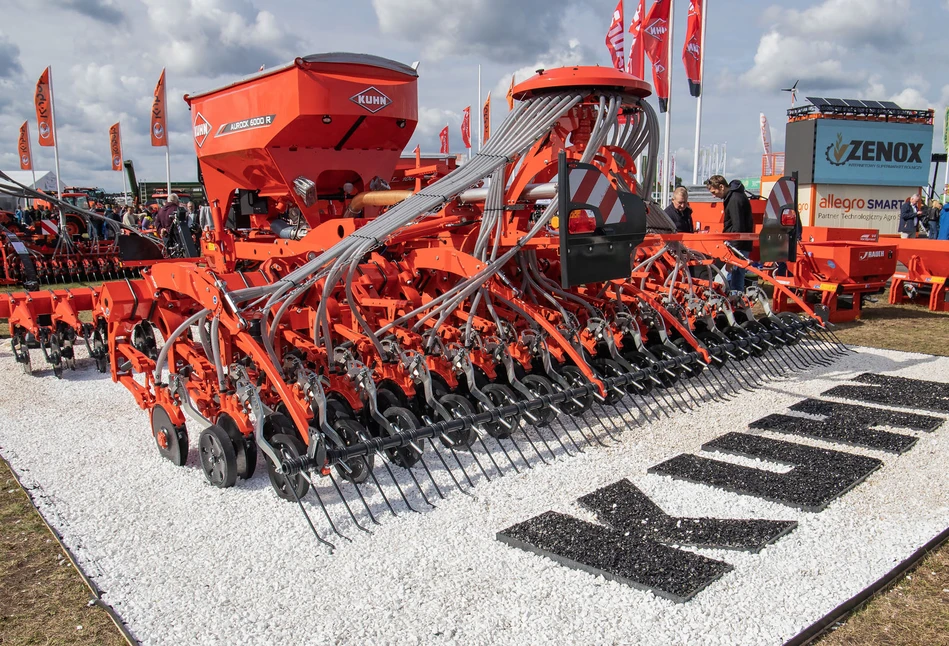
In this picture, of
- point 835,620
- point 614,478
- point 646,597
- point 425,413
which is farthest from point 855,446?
point 425,413

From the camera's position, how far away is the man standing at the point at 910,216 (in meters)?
13.7

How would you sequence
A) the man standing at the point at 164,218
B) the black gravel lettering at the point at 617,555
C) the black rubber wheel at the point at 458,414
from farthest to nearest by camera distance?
the man standing at the point at 164,218
the black rubber wheel at the point at 458,414
the black gravel lettering at the point at 617,555

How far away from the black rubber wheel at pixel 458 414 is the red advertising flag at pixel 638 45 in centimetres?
979

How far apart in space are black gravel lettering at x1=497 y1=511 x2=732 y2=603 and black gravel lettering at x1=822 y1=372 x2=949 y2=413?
275cm

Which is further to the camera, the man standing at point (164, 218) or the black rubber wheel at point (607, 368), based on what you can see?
the man standing at point (164, 218)

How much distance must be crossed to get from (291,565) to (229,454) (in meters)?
0.84

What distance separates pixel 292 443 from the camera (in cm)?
321

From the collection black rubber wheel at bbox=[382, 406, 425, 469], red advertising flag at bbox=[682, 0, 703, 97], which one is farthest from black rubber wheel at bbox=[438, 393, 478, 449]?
red advertising flag at bbox=[682, 0, 703, 97]

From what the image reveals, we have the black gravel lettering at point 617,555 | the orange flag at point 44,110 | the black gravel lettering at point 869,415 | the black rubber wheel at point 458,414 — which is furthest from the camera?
the orange flag at point 44,110

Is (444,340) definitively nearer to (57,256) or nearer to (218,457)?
(218,457)

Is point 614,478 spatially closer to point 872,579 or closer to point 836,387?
point 872,579

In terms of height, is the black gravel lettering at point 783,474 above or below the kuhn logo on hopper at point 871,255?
below

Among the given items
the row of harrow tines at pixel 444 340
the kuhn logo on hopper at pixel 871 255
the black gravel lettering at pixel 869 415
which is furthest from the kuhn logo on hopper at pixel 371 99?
the kuhn logo on hopper at pixel 871 255

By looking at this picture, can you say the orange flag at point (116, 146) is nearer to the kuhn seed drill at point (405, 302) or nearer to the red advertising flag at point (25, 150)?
the red advertising flag at point (25, 150)
